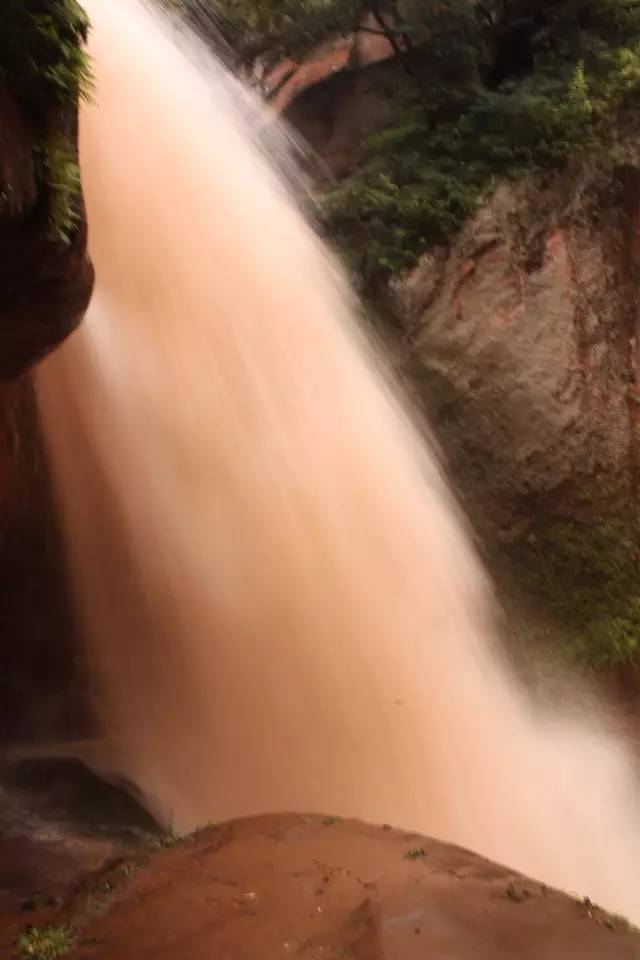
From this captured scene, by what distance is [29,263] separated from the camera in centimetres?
391

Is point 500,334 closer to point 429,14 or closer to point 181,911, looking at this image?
point 429,14

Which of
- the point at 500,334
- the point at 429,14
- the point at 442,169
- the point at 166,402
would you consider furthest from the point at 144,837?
the point at 429,14

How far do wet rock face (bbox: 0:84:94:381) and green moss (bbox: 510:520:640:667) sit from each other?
604 centimetres

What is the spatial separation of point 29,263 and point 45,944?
3.06m

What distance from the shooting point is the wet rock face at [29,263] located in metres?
3.47

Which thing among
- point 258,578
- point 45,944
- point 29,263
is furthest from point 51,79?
point 258,578

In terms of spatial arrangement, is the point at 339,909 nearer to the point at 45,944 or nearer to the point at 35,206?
the point at 45,944

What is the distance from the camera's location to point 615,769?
799cm

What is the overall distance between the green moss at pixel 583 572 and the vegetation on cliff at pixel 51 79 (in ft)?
21.4

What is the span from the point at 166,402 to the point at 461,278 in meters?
4.02

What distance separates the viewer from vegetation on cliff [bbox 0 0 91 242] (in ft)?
11.5

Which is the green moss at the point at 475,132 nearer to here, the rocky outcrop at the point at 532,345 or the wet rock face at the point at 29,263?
the rocky outcrop at the point at 532,345

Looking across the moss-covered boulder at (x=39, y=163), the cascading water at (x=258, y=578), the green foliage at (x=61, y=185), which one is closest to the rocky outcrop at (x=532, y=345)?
the cascading water at (x=258, y=578)

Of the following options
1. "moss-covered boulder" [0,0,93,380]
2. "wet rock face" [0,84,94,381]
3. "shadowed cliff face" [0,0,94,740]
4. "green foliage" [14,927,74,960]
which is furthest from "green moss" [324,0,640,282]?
"green foliage" [14,927,74,960]
